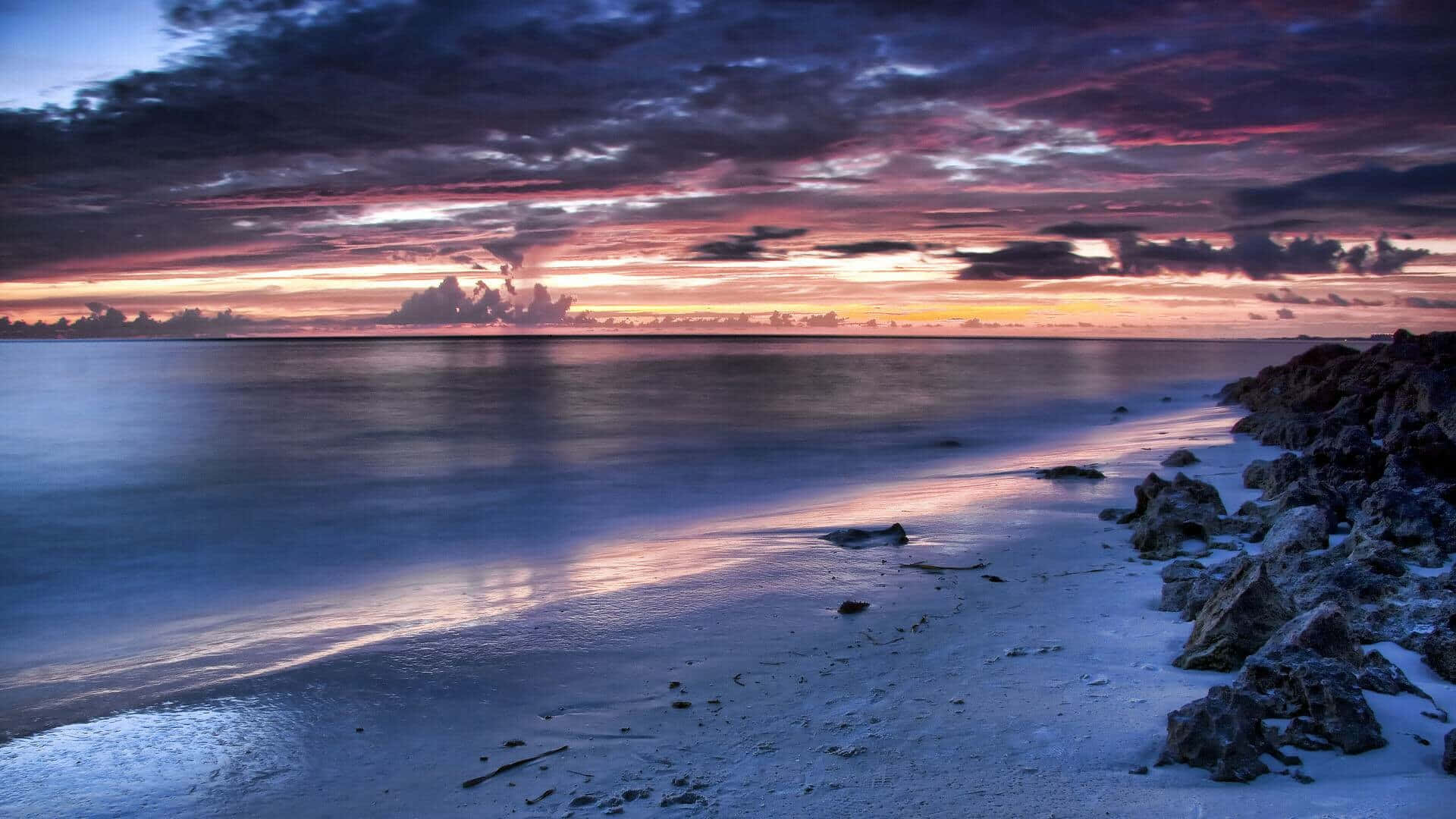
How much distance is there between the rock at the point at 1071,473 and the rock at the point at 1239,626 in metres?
7.55

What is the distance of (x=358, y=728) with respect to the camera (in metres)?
4.81

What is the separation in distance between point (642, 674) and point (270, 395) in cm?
4354

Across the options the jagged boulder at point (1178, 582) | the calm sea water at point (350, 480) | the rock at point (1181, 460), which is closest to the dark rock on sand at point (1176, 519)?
the jagged boulder at point (1178, 582)

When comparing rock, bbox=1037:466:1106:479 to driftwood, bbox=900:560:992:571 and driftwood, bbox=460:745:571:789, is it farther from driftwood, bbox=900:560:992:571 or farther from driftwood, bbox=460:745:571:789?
driftwood, bbox=460:745:571:789

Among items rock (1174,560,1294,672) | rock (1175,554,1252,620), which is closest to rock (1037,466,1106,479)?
rock (1175,554,1252,620)

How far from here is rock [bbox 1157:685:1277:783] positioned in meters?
3.35

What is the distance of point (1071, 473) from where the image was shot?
12148 millimetres

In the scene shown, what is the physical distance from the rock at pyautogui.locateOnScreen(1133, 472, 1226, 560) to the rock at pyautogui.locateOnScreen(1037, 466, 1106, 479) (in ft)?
12.0

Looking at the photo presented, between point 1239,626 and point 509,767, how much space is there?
3734mm

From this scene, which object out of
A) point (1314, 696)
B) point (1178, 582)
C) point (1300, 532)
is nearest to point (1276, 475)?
point (1300, 532)

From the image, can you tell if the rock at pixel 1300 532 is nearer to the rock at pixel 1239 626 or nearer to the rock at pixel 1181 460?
the rock at pixel 1239 626

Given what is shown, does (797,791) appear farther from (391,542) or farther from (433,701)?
(391,542)

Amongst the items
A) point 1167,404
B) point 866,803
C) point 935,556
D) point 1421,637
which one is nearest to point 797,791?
point 866,803

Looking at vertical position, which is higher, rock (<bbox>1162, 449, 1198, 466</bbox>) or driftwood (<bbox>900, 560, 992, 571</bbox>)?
rock (<bbox>1162, 449, 1198, 466</bbox>)
